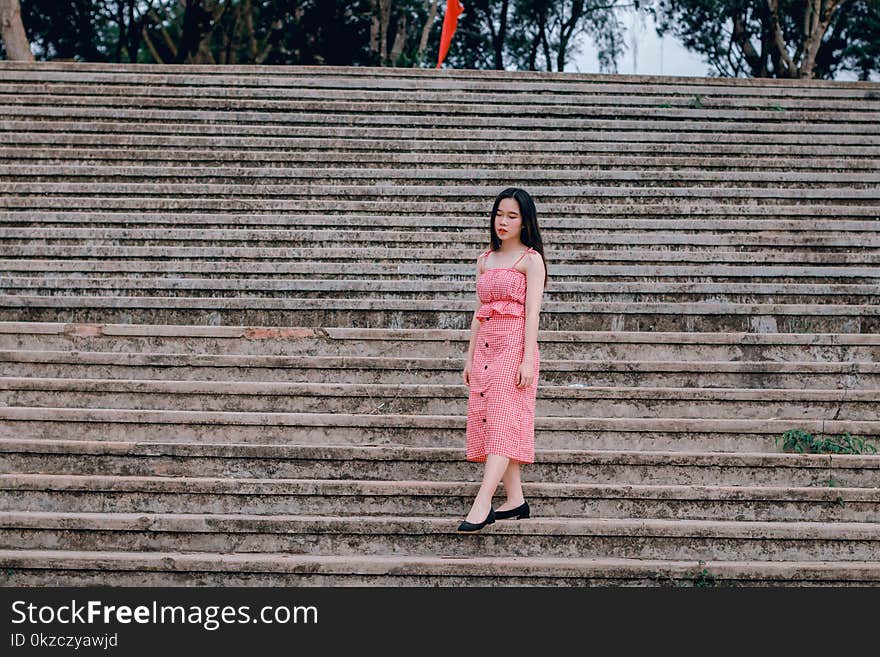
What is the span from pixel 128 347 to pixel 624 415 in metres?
2.84

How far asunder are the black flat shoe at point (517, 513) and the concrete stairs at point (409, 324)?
60 millimetres

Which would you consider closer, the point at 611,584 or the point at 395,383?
the point at 611,584

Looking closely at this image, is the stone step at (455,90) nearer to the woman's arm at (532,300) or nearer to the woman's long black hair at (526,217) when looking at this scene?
the woman's long black hair at (526,217)

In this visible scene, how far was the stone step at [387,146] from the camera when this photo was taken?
855cm

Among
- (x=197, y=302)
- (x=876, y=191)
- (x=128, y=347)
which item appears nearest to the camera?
(x=128, y=347)

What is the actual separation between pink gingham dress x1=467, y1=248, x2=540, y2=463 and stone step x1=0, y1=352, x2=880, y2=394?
3.26 ft

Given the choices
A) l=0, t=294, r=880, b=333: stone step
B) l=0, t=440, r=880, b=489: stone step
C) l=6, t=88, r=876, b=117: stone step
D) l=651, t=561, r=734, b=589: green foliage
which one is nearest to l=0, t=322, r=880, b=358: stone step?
l=0, t=294, r=880, b=333: stone step

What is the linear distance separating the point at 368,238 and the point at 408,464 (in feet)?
9.05

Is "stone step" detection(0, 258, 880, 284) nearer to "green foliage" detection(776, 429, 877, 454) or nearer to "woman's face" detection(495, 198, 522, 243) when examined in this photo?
"green foliage" detection(776, 429, 877, 454)

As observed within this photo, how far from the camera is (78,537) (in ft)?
14.3

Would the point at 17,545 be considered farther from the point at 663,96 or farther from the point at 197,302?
the point at 663,96

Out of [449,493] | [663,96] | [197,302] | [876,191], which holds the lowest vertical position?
[449,493]

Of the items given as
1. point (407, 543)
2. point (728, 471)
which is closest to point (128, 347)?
point (407, 543)

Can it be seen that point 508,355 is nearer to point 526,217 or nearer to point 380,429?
point 526,217
